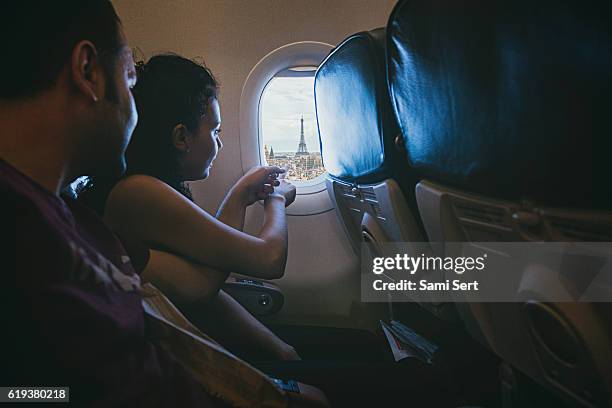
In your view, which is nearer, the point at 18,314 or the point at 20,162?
the point at 18,314

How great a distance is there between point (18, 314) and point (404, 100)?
0.69 m

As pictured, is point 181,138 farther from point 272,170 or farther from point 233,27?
point 233,27

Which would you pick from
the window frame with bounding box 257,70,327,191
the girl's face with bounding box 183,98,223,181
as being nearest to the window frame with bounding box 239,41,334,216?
the window frame with bounding box 257,70,327,191

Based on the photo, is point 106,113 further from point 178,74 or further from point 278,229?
point 278,229

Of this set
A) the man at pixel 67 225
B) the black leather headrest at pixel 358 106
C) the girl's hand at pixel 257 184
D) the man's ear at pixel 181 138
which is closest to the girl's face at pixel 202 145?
the man's ear at pixel 181 138

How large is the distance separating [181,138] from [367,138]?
0.50 meters

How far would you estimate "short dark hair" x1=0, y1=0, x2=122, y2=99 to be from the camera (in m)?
0.56

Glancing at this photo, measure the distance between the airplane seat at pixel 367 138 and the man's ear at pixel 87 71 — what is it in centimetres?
57

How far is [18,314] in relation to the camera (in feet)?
1.60

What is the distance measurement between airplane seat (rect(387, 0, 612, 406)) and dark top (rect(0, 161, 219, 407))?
54 cm

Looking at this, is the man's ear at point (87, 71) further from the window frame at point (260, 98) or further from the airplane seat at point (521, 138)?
the window frame at point (260, 98)

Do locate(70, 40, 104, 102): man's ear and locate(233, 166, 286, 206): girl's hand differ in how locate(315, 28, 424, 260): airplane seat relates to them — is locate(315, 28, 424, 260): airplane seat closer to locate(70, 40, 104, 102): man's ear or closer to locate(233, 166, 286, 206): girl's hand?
locate(233, 166, 286, 206): girl's hand

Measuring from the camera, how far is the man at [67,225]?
50cm

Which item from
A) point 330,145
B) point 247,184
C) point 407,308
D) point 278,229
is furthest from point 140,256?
point 407,308
